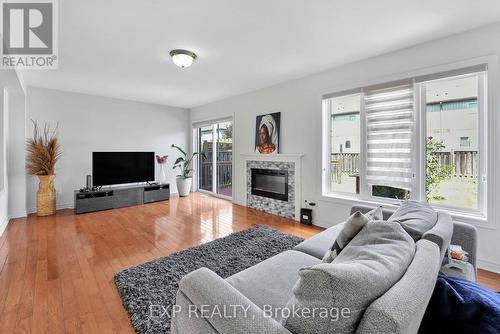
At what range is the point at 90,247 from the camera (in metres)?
3.00

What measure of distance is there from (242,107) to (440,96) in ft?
11.4

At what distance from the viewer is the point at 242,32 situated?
2568 mm

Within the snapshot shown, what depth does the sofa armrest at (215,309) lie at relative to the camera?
0.86 meters

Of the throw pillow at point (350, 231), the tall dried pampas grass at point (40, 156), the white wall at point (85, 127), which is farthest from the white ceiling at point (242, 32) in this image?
the throw pillow at point (350, 231)

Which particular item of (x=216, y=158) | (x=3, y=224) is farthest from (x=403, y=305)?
(x=216, y=158)

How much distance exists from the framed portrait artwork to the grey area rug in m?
1.67

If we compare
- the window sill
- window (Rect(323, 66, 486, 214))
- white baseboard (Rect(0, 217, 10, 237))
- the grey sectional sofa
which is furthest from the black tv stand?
the grey sectional sofa

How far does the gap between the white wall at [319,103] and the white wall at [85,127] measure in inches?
64.3

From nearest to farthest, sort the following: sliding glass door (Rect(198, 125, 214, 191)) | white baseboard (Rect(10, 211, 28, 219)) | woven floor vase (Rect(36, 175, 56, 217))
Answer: white baseboard (Rect(10, 211, 28, 219)) → woven floor vase (Rect(36, 175, 56, 217)) → sliding glass door (Rect(198, 125, 214, 191))

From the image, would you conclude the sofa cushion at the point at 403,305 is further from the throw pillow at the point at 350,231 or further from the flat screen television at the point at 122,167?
the flat screen television at the point at 122,167

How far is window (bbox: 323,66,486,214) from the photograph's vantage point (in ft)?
8.63

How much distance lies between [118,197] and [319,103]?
4468 millimetres
